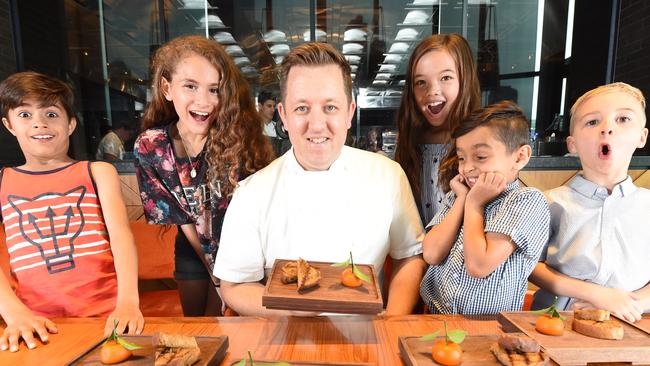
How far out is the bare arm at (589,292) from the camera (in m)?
1.17

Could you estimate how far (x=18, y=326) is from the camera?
108 centimetres

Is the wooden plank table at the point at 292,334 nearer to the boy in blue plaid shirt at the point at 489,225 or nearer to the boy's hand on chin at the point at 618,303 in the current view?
the boy in blue plaid shirt at the point at 489,225

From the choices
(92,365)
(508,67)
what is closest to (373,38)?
(508,67)

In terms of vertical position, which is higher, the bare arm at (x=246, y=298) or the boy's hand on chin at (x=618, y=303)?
the boy's hand on chin at (x=618, y=303)

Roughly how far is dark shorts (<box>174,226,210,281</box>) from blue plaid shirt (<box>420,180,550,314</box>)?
1.29 metres

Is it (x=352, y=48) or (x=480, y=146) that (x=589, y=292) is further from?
(x=352, y=48)

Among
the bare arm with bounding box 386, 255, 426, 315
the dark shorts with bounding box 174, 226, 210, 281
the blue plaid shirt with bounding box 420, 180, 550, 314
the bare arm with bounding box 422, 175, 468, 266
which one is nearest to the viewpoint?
the blue plaid shirt with bounding box 420, 180, 550, 314

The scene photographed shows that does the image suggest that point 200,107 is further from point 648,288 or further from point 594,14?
point 594,14

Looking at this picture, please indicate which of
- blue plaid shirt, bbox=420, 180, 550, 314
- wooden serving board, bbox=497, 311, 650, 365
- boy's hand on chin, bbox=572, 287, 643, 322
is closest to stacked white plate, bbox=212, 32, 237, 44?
blue plaid shirt, bbox=420, 180, 550, 314

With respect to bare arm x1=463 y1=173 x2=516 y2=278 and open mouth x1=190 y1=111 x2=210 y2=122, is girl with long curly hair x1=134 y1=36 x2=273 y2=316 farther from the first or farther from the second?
bare arm x1=463 y1=173 x2=516 y2=278

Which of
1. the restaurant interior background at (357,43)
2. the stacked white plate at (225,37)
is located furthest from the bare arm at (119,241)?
the stacked white plate at (225,37)

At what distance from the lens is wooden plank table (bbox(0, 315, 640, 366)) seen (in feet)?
3.19

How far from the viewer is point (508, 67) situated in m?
7.07

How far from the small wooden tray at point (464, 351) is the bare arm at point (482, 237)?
32 centimetres
